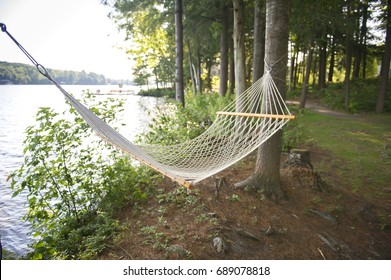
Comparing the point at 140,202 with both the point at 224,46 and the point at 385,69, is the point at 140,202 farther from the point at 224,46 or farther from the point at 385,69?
the point at 385,69

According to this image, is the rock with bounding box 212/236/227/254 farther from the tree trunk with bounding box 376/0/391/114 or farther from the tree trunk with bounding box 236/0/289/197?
the tree trunk with bounding box 376/0/391/114

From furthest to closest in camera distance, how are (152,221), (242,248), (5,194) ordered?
(5,194), (152,221), (242,248)

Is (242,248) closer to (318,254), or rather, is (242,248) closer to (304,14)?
(318,254)

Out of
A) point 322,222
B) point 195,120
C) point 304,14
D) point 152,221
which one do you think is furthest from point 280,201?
point 304,14

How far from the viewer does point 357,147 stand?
15.1ft

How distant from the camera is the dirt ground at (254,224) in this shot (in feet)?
6.50

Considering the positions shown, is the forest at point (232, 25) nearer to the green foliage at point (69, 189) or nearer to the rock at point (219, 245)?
the rock at point (219, 245)

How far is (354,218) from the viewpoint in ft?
8.32

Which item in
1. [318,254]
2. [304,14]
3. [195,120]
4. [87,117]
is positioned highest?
[304,14]

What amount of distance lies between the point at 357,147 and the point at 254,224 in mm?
3294

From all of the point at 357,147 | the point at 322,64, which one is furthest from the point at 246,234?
the point at 322,64

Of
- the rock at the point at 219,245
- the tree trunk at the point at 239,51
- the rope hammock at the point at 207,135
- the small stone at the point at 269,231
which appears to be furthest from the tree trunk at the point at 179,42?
the rock at the point at 219,245

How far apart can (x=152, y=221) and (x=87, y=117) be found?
1.00 m

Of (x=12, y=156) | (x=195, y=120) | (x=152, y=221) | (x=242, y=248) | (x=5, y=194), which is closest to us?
(x=242, y=248)
